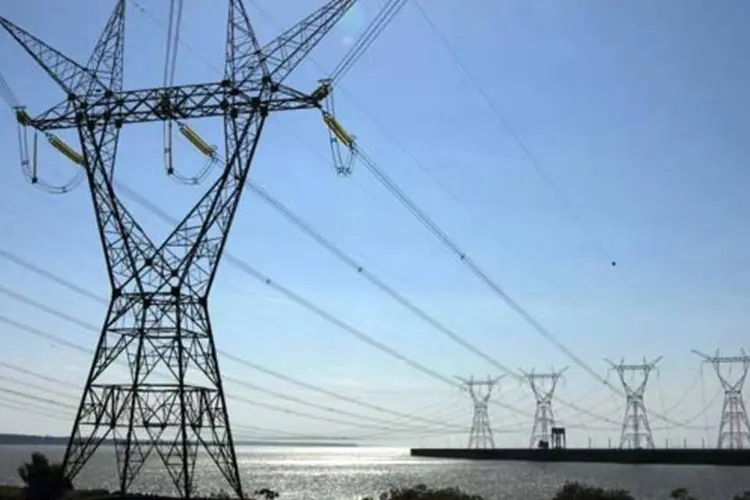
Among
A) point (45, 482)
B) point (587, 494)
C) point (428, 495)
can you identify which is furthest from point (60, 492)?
point (587, 494)

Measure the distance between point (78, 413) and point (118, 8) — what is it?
20.5 meters

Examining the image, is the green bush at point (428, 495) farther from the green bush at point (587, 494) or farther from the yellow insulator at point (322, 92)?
the yellow insulator at point (322, 92)

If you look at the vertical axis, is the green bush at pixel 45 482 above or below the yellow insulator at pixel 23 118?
below

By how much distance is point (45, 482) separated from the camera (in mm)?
42844

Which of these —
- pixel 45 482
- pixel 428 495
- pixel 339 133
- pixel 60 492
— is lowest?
pixel 428 495

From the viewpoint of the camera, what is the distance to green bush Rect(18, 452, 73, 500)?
4225 centimetres

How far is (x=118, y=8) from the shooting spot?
48.8m

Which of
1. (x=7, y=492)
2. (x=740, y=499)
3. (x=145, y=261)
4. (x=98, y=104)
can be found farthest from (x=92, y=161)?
(x=740, y=499)

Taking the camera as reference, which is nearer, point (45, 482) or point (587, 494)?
point (45, 482)

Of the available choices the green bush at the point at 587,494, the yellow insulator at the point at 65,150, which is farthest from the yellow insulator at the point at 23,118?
the green bush at the point at 587,494

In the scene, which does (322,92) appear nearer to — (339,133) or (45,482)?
(339,133)

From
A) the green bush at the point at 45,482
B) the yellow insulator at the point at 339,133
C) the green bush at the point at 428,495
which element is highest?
the yellow insulator at the point at 339,133

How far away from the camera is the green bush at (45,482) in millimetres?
42250

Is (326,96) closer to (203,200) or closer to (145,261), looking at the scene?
(203,200)
